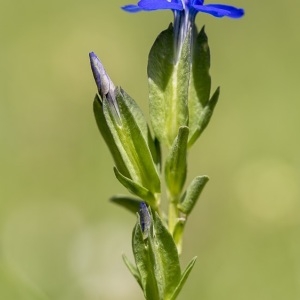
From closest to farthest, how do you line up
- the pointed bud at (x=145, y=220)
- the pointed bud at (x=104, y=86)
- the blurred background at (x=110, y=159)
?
the pointed bud at (x=145, y=220) < the pointed bud at (x=104, y=86) < the blurred background at (x=110, y=159)

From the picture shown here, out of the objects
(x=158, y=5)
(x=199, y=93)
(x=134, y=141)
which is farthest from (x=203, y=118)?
(x=158, y=5)

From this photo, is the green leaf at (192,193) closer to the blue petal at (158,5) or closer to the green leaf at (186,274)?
the green leaf at (186,274)

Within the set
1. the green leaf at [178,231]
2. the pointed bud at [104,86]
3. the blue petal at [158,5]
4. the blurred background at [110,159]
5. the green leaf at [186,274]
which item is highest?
the blue petal at [158,5]

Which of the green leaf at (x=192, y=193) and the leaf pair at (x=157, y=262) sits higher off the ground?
the green leaf at (x=192, y=193)

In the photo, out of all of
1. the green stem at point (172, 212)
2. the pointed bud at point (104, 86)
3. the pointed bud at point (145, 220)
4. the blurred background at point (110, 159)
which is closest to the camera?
the pointed bud at point (145, 220)

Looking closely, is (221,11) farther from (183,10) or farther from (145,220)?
(145,220)

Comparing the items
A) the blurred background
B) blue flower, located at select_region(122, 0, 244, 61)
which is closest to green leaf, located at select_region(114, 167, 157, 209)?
blue flower, located at select_region(122, 0, 244, 61)

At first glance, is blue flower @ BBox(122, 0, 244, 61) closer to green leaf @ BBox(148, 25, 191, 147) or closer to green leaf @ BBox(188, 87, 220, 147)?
green leaf @ BBox(148, 25, 191, 147)

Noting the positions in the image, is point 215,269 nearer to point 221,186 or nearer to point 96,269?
point 96,269

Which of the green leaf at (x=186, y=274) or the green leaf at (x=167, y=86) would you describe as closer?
the green leaf at (x=186, y=274)

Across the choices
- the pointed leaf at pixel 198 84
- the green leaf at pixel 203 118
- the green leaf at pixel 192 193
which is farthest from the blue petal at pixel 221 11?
the green leaf at pixel 192 193
